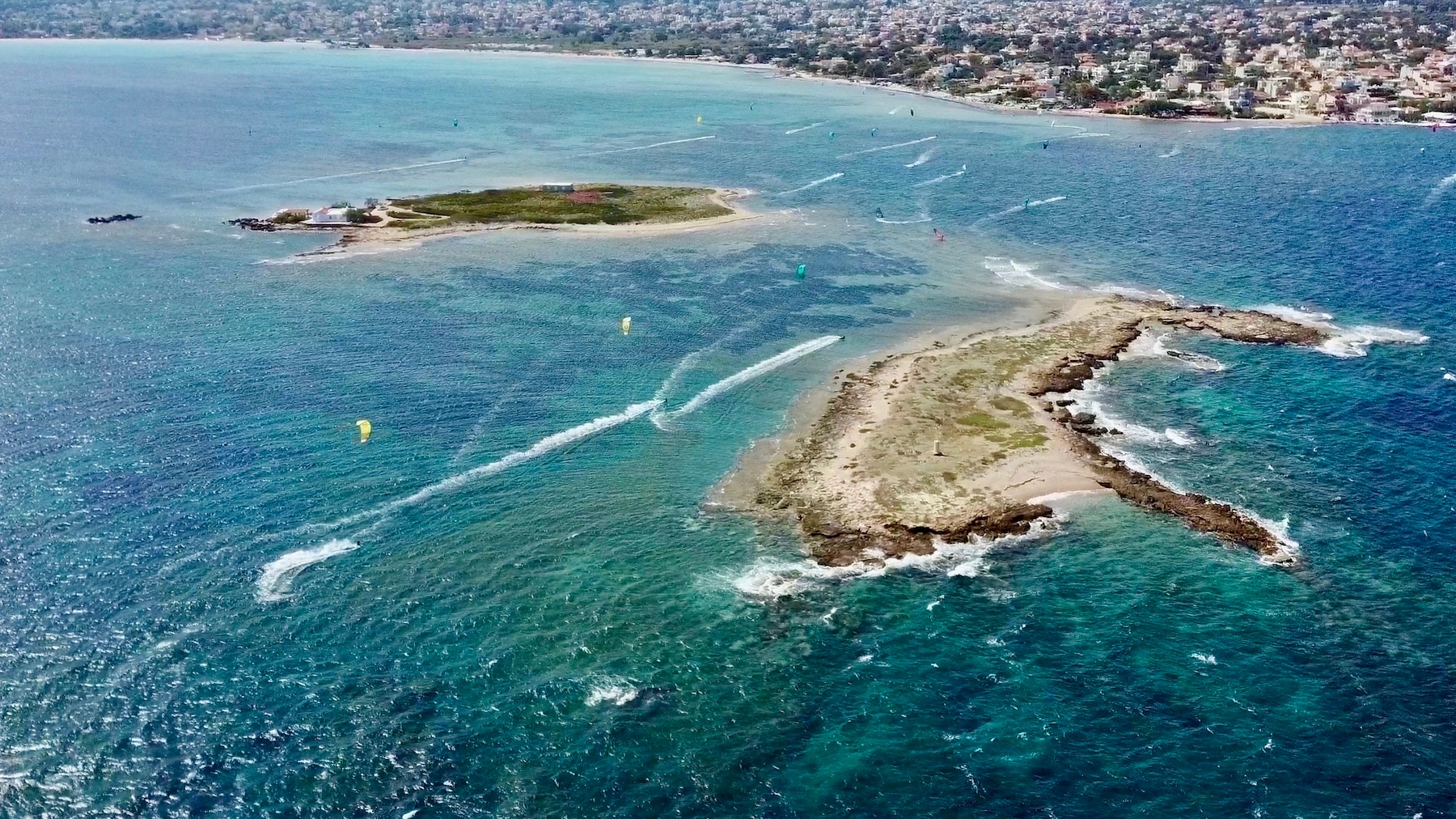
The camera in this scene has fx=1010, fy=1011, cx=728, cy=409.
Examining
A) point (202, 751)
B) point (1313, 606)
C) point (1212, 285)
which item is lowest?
point (202, 751)

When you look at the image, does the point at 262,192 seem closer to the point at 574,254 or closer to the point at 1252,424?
the point at 574,254

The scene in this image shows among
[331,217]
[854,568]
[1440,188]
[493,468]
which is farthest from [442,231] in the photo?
[1440,188]

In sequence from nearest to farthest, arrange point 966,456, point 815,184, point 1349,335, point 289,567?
point 289,567 → point 966,456 → point 1349,335 → point 815,184

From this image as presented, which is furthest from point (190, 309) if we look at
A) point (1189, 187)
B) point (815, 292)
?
point (1189, 187)

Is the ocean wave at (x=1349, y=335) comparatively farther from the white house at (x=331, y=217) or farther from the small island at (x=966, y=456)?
the white house at (x=331, y=217)

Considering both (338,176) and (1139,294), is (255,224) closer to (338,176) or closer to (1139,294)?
Answer: (338,176)

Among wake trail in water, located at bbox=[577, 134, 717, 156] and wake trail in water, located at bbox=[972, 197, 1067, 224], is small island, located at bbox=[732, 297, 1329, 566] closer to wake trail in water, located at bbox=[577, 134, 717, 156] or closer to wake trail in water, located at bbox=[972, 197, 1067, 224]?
wake trail in water, located at bbox=[972, 197, 1067, 224]
